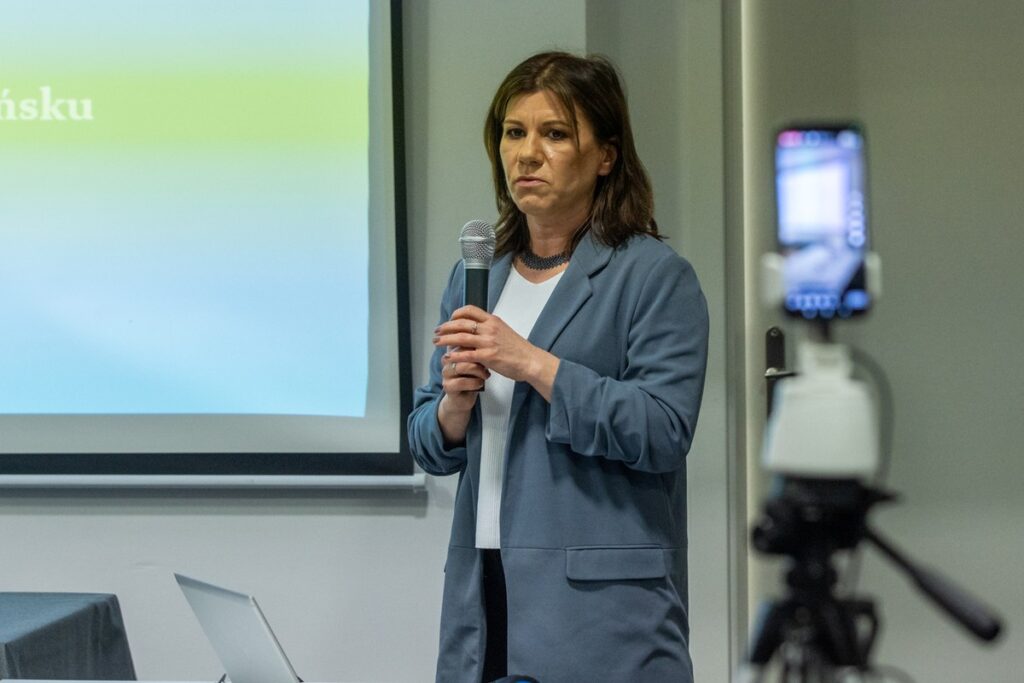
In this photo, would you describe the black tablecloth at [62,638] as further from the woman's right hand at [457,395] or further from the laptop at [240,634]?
the woman's right hand at [457,395]

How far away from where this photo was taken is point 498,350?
1.44 meters

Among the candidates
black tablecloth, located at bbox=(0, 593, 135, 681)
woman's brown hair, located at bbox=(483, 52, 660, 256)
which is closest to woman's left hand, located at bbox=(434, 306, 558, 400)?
woman's brown hair, located at bbox=(483, 52, 660, 256)

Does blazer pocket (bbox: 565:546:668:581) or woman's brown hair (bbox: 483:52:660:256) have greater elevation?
woman's brown hair (bbox: 483:52:660:256)

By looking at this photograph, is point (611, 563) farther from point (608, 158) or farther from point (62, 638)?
point (62, 638)

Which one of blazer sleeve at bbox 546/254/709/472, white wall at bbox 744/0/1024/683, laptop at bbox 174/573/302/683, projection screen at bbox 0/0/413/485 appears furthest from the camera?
white wall at bbox 744/0/1024/683

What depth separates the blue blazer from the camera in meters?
1.43

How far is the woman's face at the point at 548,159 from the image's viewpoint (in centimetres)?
156

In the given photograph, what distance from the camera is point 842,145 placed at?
21.7 inches

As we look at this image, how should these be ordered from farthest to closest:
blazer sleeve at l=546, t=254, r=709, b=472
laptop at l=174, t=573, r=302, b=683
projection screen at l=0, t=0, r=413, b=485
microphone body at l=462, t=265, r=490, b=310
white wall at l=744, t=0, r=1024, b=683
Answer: white wall at l=744, t=0, r=1024, b=683, projection screen at l=0, t=0, r=413, b=485, microphone body at l=462, t=265, r=490, b=310, blazer sleeve at l=546, t=254, r=709, b=472, laptop at l=174, t=573, r=302, b=683

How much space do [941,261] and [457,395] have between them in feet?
6.17

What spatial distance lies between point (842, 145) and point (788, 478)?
0.52 feet

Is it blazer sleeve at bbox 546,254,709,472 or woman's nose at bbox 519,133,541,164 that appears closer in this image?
blazer sleeve at bbox 546,254,709,472

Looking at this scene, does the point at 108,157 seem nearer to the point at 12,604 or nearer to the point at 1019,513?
the point at 12,604

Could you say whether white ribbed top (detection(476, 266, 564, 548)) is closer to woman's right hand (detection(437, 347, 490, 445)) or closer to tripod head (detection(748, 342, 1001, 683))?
woman's right hand (detection(437, 347, 490, 445))
